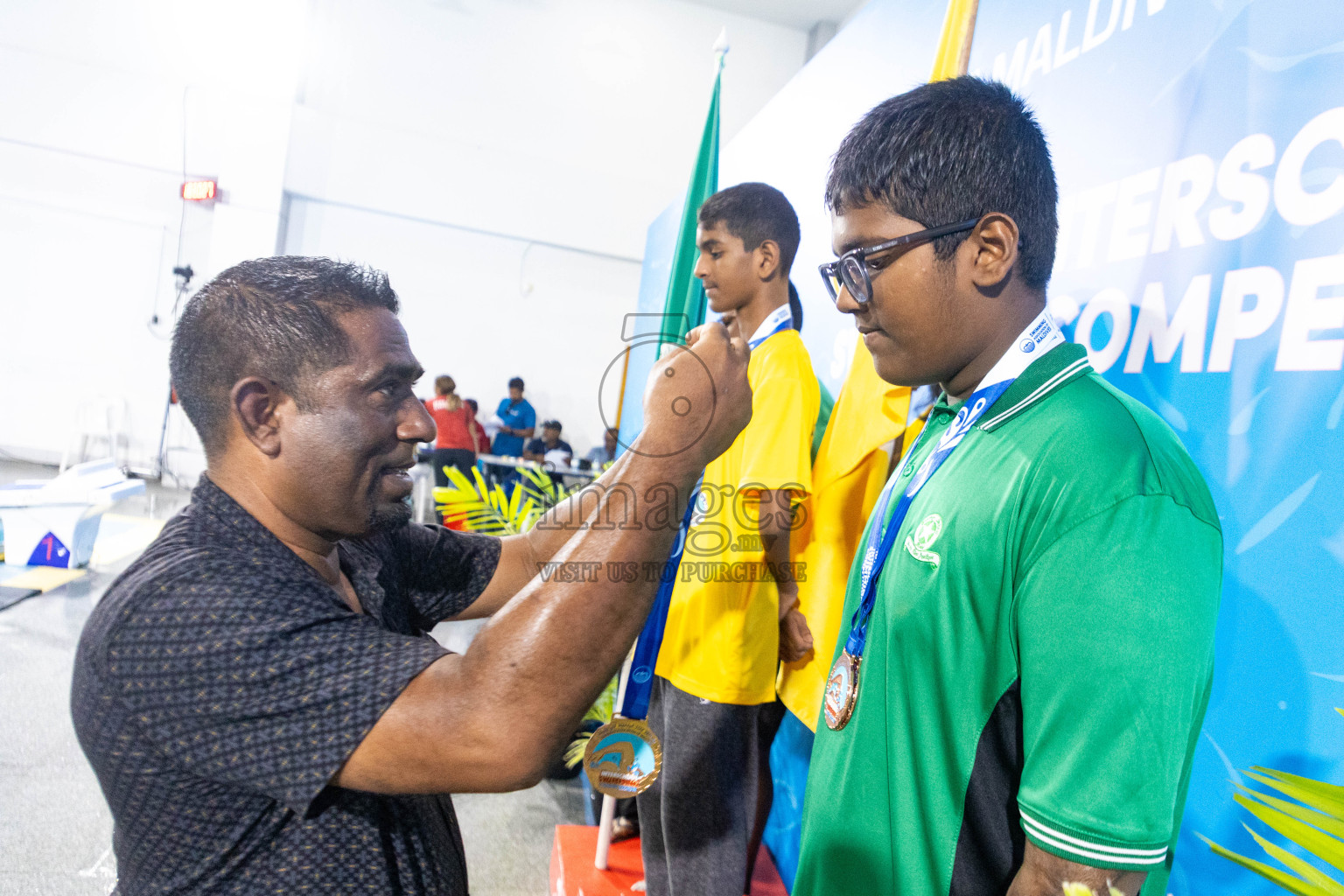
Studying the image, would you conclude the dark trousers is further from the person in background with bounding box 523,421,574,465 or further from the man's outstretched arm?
the person in background with bounding box 523,421,574,465

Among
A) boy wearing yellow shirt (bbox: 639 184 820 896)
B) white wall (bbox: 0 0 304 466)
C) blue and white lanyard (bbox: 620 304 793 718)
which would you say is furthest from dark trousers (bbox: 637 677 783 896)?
white wall (bbox: 0 0 304 466)

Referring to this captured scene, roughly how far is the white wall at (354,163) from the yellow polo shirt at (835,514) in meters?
8.87

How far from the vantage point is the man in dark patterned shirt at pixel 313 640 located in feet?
2.39

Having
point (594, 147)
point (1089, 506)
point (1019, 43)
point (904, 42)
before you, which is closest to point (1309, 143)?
point (1089, 506)

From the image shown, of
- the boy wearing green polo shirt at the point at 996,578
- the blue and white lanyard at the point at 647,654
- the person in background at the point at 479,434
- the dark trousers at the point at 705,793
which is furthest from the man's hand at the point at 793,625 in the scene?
the person in background at the point at 479,434

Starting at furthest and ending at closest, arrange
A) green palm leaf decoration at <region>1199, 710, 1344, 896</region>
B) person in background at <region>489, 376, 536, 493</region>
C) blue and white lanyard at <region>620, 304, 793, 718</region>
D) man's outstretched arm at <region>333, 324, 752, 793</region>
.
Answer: person in background at <region>489, 376, 536, 493</region>
blue and white lanyard at <region>620, 304, 793, 718</region>
man's outstretched arm at <region>333, 324, 752, 793</region>
green palm leaf decoration at <region>1199, 710, 1344, 896</region>

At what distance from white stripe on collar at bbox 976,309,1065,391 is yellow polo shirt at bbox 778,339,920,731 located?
807 mm

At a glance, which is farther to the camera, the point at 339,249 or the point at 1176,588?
the point at 339,249

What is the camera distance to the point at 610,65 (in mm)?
10539

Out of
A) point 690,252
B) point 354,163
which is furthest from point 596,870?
point 354,163

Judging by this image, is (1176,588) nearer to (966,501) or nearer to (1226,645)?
(966,501)

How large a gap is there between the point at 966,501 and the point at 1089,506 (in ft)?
0.48

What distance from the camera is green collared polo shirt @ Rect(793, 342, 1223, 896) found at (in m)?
0.79

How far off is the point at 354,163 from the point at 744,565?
32.9ft
